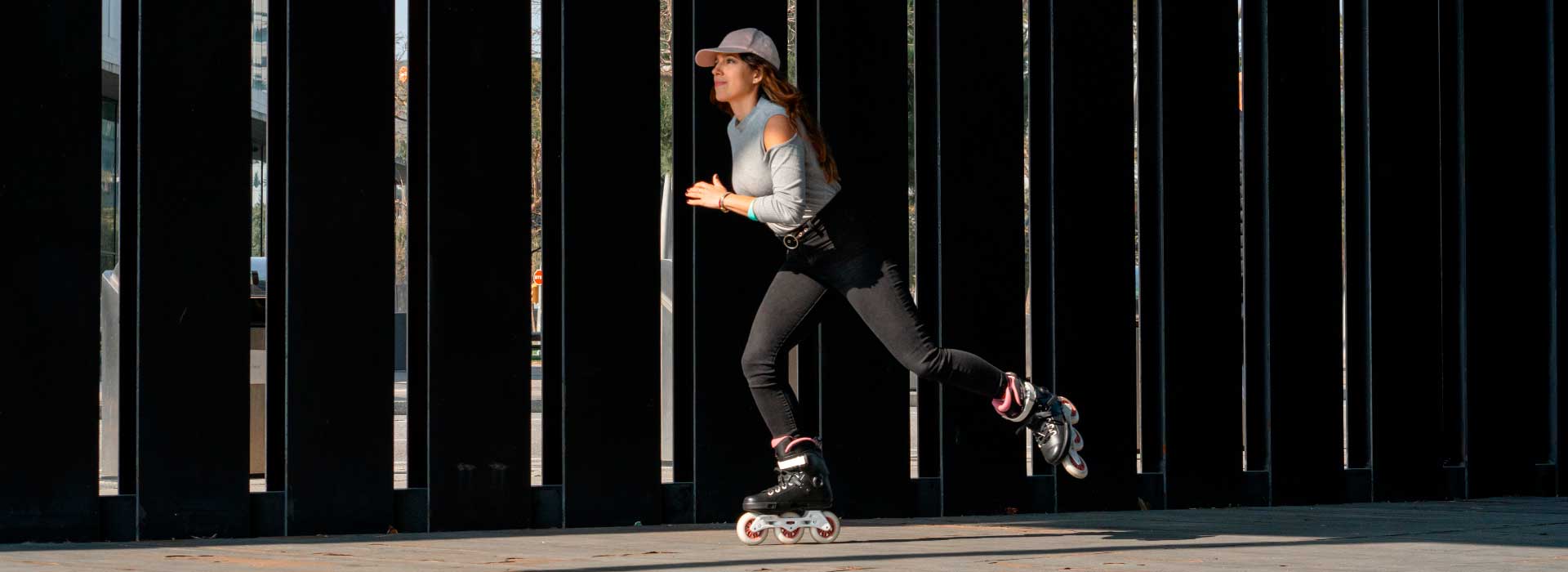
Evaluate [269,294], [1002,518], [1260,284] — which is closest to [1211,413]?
[1260,284]

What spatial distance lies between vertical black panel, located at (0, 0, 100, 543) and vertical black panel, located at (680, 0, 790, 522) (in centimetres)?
179

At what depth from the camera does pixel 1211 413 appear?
687 cm

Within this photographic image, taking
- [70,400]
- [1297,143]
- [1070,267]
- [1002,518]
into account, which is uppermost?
[1297,143]

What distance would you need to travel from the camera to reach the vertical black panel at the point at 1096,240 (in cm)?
658

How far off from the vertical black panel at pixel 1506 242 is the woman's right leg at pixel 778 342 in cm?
341

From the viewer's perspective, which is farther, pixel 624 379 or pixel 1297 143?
pixel 1297 143

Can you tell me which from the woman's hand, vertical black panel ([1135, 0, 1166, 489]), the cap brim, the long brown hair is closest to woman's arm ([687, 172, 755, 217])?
the woman's hand

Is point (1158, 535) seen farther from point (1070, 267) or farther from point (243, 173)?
point (243, 173)

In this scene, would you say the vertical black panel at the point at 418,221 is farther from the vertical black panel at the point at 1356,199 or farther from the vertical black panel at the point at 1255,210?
the vertical black panel at the point at 1356,199

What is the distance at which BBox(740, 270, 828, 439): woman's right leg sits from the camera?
534cm

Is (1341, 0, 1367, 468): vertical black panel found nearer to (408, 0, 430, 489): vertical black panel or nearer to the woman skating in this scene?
the woman skating

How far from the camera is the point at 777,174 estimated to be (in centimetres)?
521

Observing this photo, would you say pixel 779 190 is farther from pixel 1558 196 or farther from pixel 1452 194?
pixel 1558 196

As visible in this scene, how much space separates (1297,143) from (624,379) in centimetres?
290
